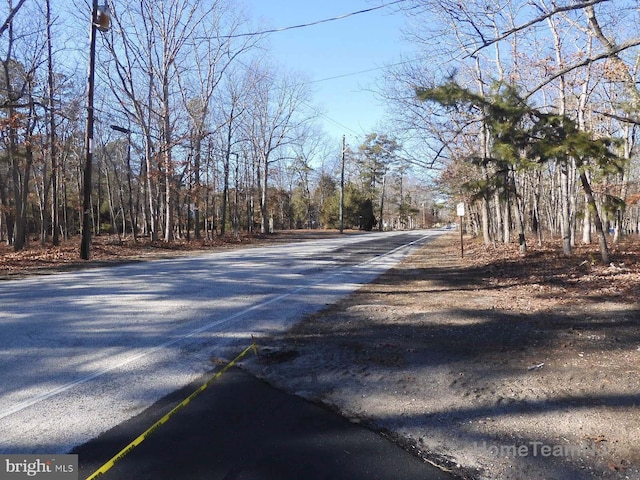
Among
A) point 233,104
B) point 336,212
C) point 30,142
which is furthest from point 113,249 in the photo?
point 336,212

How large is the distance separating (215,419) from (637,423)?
3257 mm

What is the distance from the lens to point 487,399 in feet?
12.8

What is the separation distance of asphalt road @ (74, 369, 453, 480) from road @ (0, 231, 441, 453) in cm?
35

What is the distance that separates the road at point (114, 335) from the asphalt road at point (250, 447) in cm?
35

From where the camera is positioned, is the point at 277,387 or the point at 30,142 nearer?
the point at 277,387

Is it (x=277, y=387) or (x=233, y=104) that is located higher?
(x=233, y=104)

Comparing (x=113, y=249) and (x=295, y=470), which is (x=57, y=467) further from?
(x=113, y=249)

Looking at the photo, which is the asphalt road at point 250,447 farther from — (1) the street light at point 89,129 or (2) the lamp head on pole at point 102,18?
(2) the lamp head on pole at point 102,18

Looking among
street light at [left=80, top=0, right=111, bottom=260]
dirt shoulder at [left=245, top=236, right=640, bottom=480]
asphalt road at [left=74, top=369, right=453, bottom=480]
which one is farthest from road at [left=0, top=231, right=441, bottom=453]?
street light at [left=80, top=0, right=111, bottom=260]

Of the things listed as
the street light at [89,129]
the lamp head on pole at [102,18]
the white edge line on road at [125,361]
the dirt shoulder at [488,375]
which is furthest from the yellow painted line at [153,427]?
the lamp head on pole at [102,18]

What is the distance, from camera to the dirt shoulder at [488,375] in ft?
10.2

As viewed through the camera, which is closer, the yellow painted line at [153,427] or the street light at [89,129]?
the yellow painted line at [153,427]

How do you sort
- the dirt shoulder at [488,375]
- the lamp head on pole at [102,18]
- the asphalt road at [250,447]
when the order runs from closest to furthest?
the asphalt road at [250,447], the dirt shoulder at [488,375], the lamp head on pole at [102,18]

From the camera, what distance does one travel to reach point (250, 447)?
314 centimetres
